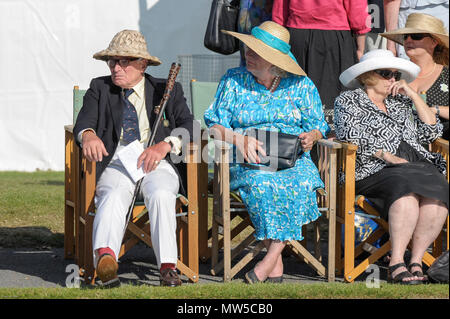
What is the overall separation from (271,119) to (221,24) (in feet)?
4.43

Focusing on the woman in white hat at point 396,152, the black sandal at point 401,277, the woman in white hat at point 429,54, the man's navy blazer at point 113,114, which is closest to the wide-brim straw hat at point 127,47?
the man's navy blazer at point 113,114

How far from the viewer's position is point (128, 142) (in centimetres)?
537

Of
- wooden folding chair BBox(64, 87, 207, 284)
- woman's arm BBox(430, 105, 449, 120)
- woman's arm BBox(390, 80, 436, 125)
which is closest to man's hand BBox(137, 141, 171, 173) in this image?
wooden folding chair BBox(64, 87, 207, 284)

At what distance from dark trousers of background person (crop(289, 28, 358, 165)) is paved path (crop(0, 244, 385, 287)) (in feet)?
Result: 3.83

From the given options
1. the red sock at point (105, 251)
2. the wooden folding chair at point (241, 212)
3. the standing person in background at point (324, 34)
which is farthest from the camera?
the standing person in background at point (324, 34)

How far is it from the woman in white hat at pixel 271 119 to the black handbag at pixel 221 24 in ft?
3.24

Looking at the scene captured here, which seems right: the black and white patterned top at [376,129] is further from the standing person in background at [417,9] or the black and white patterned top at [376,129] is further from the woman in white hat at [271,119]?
the standing person in background at [417,9]

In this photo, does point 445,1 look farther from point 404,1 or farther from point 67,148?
point 67,148

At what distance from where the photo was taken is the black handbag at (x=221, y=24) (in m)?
6.62

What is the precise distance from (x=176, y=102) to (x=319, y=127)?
2.85 feet

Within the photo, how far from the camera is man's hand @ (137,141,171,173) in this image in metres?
5.15

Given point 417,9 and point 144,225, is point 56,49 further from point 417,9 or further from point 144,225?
point 144,225

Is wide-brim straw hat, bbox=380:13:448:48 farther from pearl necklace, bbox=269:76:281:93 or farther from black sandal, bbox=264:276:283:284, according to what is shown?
black sandal, bbox=264:276:283:284
